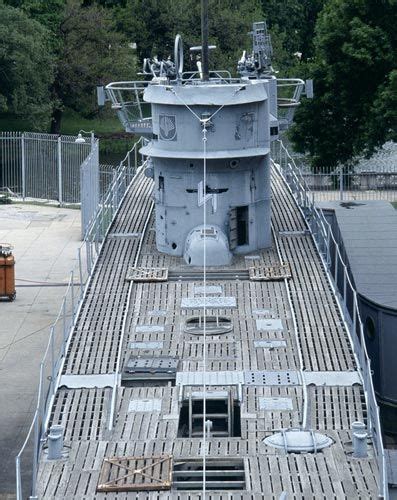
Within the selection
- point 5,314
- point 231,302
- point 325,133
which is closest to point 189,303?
point 231,302

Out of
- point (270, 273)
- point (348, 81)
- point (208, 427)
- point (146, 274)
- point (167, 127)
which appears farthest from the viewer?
point (348, 81)

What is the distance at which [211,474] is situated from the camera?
1636 cm

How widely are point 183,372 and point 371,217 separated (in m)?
15.1

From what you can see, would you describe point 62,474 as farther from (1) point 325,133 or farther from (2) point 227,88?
(1) point 325,133

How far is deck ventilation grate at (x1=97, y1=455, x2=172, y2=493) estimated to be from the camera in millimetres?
15914

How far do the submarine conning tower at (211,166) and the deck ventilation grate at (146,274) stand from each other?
778 mm

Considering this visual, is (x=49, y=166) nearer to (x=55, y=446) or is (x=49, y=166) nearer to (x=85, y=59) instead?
(x=85, y=59)

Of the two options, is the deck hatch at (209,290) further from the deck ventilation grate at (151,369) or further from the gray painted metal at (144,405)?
the gray painted metal at (144,405)

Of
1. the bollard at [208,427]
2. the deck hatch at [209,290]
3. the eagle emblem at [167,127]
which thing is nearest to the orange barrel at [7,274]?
the eagle emblem at [167,127]

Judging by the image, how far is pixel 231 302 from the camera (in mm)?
23141

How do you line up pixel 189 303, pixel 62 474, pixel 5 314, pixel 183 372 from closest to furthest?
1. pixel 62 474
2. pixel 183 372
3. pixel 189 303
4. pixel 5 314

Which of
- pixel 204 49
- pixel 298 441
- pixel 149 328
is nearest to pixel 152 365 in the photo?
pixel 149 328

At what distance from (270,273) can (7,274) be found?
10.9 metres

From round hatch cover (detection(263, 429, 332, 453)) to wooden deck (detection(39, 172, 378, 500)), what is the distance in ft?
0.44
